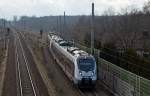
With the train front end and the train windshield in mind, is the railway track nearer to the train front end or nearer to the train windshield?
the train front end

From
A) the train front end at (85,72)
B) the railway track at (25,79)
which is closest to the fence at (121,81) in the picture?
the train front end at (85,72)

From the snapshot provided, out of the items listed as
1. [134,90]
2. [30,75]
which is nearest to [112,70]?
[134,90]

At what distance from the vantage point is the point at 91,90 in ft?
107

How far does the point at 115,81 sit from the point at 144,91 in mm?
7144

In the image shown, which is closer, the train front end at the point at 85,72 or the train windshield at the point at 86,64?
the train front end at the point at 85,72

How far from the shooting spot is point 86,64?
32.0 meters

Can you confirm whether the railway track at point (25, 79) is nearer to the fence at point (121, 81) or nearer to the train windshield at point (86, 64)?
the train windshield at point (86, 64)

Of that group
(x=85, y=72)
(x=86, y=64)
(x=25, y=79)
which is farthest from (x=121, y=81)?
(x=25, y=79)

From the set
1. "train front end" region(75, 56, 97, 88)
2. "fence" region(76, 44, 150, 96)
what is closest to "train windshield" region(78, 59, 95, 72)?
"train front end" region(75, 56, 97, 88)

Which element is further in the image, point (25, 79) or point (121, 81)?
point (25, 79)

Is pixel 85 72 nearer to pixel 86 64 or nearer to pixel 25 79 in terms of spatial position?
pixel 86 64

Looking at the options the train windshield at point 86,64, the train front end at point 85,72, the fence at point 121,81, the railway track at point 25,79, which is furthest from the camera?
the railway track at point 25,79

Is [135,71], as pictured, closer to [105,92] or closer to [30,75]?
[105,92]

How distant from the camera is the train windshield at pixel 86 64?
31938 mm
